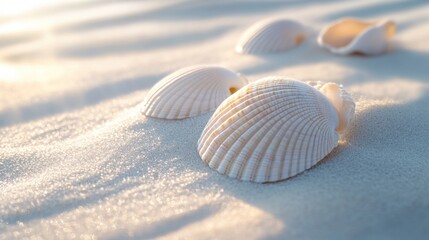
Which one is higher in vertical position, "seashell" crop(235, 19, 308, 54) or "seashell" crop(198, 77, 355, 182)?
"seashell" crop(235, 19, 308, 54)

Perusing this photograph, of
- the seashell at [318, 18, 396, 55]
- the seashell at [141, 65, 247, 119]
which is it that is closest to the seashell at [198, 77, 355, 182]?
the seashell at [141, 65, 247, 119]

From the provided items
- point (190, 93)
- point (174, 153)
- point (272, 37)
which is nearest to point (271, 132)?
point (174, 153)

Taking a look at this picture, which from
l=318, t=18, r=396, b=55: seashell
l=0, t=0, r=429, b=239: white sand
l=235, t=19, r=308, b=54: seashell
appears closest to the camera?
l=0, t=0, r=429, b=239: white sand

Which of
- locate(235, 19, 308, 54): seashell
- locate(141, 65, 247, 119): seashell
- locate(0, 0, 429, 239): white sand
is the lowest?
locate(0, 0, 429, 239): white sand

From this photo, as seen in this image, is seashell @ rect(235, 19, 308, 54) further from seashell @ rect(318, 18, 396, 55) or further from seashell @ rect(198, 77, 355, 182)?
seashell @ rect(198, 77, 355, 182)

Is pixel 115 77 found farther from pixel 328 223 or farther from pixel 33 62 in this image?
pixel 328 223

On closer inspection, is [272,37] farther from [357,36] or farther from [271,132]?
[271,132]

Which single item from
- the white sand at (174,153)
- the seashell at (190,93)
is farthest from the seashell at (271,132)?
the seashell at (190,93)
